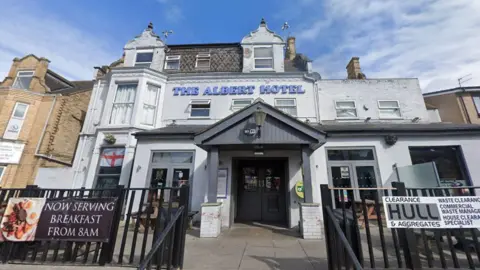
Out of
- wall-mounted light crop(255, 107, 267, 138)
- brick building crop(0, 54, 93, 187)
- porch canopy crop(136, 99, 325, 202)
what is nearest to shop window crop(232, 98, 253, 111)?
porch canopy crop(136, 99, 325, 202)

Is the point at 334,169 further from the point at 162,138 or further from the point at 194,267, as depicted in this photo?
the point at 162,138

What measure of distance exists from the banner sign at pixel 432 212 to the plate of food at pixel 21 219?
21.2 ft

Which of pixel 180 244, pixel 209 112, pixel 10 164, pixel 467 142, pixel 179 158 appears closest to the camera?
pixel 180 244

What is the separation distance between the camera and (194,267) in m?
4.07

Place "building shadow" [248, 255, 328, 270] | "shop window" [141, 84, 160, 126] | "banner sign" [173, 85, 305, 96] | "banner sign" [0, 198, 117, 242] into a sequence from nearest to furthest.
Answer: "banner sign" [0, 198, 117, 242], "building shadow" [248, 255, 328, 270], "shop window" [141, 84, 160, 126], "banner sign" [173, 85, 305, 96]

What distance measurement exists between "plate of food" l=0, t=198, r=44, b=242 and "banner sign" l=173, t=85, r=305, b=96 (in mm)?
8908

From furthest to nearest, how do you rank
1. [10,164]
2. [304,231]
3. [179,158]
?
[10,164] < [179,158] < [304,231]

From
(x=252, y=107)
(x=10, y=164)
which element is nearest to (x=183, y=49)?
(x=252, y=107)

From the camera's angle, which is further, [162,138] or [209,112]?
[209,112]

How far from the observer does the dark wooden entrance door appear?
8930 mm

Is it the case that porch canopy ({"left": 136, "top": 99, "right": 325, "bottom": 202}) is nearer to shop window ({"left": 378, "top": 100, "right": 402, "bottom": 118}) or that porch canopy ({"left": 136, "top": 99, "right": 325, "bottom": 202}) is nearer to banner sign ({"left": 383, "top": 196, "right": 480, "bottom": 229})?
banner sign ({"left": 383, "top": 196, "right": 480, "bottom": 229})

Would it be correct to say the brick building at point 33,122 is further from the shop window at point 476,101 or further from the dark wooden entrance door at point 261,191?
the shop window at point 476,101

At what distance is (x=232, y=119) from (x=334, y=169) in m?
5.27

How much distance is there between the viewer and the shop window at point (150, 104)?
11422 millimetres
